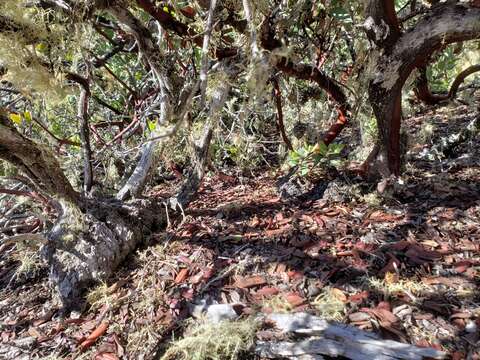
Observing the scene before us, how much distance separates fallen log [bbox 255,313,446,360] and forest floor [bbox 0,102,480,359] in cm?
8

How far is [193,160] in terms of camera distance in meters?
2.16

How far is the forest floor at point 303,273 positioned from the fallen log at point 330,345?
0.25ft

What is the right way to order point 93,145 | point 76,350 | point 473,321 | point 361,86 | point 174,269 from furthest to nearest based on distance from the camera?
point 93,145
point 361,86
point 174,269
point 76,350
point 473,321

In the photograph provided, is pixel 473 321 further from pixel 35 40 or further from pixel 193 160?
pixel 35 40

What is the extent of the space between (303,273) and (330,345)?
43cm

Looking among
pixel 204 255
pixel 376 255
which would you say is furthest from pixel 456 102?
pixel 204 255

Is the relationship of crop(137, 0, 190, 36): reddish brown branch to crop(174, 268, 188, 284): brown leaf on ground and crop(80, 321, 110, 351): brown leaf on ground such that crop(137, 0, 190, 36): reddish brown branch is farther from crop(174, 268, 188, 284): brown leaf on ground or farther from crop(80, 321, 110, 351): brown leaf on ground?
crop(80, 321, 110, 351): brown leaf on ground

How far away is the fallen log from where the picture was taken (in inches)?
43.5

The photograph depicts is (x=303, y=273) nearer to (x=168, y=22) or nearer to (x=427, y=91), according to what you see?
(x=168, y=22)

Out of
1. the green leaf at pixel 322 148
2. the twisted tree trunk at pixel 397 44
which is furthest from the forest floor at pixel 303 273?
the twisted tree trunk at pixel 397 44

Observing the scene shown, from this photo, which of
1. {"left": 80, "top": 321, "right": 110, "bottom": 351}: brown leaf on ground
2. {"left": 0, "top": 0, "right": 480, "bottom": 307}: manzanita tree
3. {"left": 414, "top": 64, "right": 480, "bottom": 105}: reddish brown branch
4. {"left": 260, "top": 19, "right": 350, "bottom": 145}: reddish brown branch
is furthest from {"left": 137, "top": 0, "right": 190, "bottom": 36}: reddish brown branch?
{"left": 414, "top": 64, "right": 480, "bottom": 105}: reddish brown branch

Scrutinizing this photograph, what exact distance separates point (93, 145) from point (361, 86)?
2385 millimetres

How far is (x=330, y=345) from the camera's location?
3.84ft

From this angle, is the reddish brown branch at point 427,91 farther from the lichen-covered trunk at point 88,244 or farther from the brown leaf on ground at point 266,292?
the lichen-covered trunk at point 88,244
